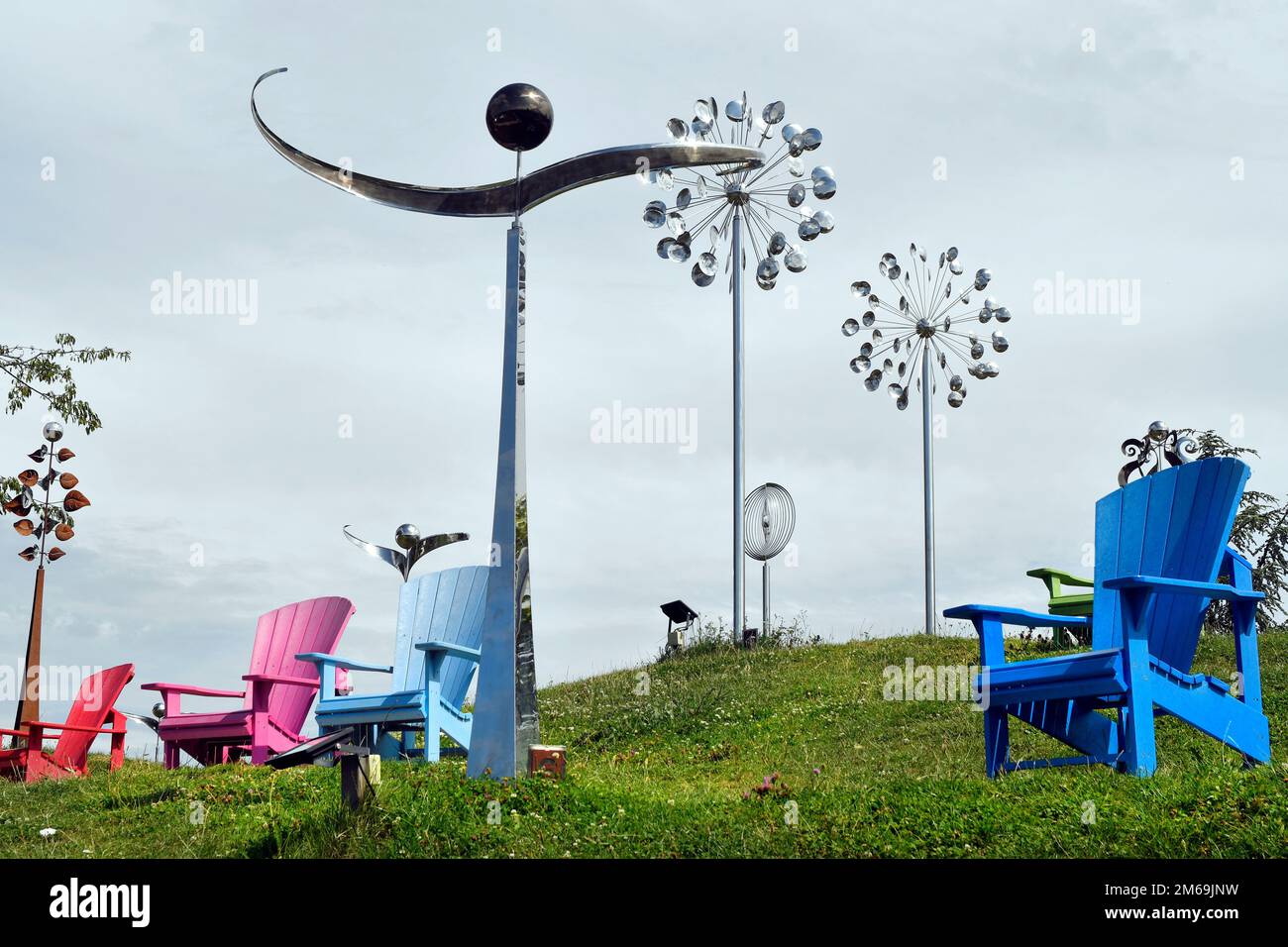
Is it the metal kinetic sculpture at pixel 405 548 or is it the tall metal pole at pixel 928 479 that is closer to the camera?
the metal kinetic sculpture at pixel 405 548

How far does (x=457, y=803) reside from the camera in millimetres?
5062

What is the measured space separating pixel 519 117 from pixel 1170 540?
377 centimetres

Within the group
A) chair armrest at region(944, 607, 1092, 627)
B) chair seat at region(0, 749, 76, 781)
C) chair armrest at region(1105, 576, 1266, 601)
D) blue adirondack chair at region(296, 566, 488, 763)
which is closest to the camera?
chair armrest at region(1105, 576, 1266, 601)

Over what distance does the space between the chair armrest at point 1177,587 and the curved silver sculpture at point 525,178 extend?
2.65 meters

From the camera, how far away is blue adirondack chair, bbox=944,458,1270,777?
522 centimetres

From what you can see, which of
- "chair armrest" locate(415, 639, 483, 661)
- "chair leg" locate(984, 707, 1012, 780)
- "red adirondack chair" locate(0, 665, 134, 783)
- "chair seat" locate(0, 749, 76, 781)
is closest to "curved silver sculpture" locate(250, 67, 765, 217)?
"chair armrest" locate(415, 639, 483, 661)

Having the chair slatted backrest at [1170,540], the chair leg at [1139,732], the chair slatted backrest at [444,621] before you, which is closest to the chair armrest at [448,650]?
the chair slatted backrest at [444,621]

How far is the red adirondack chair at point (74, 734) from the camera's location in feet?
28.9

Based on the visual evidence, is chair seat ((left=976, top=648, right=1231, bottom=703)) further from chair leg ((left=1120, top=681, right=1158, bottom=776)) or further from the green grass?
the green grass

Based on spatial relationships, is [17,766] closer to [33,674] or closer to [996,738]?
[33,674]

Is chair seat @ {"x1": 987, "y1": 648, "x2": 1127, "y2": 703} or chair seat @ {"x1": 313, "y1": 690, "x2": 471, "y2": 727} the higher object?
chair seat @ {"x1": 987, "y1": 648, "x2": 1127, "y2": 703}

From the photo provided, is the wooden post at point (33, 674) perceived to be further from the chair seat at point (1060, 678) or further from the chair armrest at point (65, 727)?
the chair seat at point (1060, 678)
